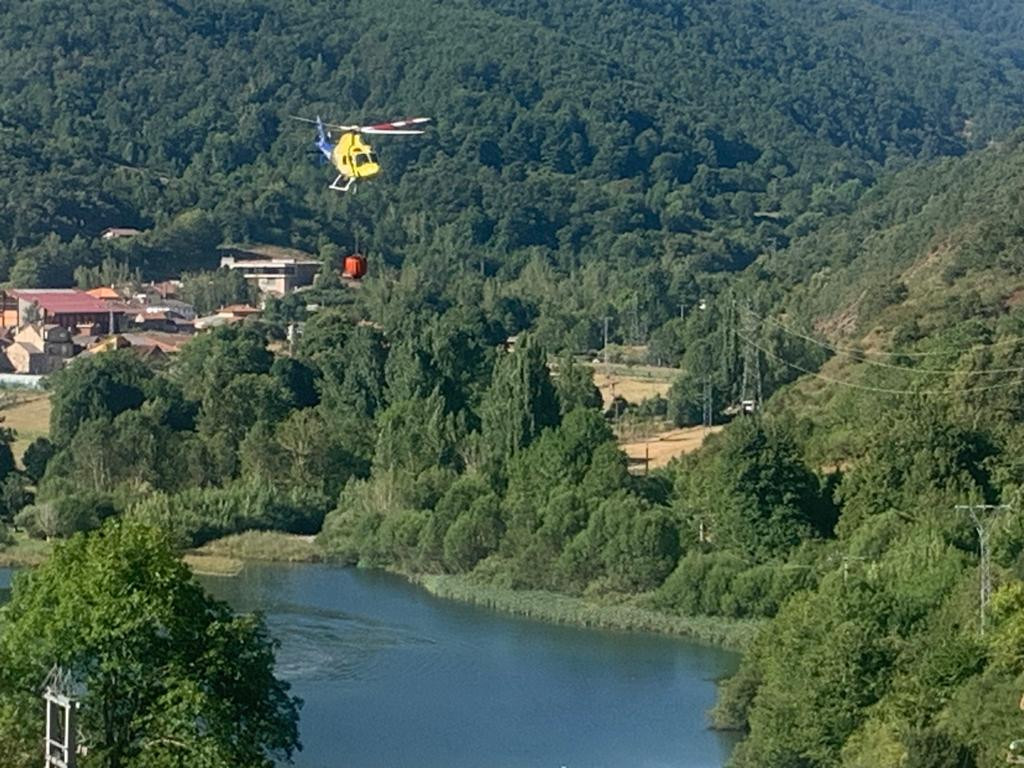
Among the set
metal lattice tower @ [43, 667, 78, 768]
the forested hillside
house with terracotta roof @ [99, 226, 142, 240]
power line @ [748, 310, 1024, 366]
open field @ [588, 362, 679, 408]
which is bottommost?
open field @ [588, 362, 679, 408]

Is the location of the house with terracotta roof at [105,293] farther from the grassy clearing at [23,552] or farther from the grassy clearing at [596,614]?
the grassy clearing at [596,614]

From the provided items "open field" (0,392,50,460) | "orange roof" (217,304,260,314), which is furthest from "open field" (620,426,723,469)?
"orange roof" (217,304,260,314)

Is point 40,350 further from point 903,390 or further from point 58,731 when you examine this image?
point 58,731

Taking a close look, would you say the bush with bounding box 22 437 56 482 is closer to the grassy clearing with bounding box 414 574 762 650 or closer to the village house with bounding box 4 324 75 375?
the grassy clearing with bounding box 414 574 762 650

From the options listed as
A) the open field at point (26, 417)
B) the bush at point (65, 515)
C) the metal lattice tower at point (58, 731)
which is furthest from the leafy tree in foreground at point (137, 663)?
the open field at point (26, 417)

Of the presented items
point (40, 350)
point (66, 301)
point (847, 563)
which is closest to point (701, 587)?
point (847, 563)
